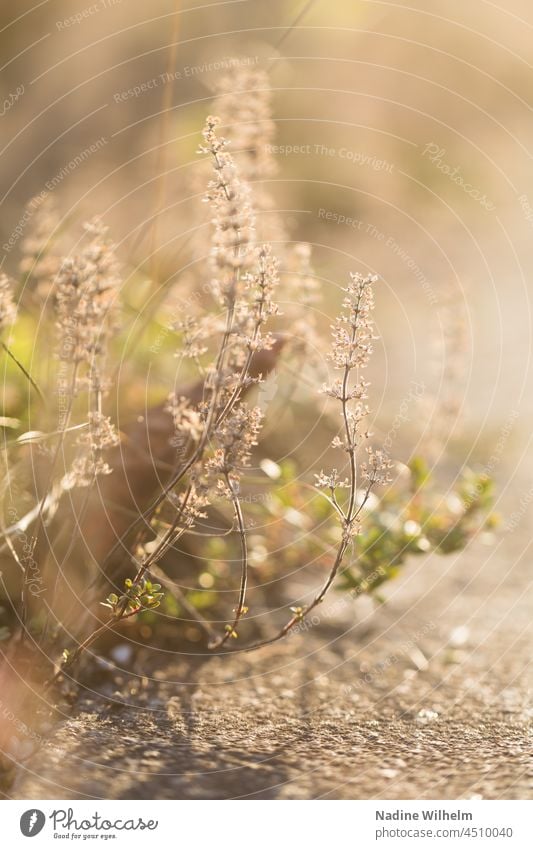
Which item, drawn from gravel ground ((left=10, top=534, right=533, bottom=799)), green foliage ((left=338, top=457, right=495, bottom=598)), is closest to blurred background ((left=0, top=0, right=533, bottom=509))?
green foliage ((left=338, top=457, right=495, bottom=598))

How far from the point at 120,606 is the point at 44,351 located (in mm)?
362

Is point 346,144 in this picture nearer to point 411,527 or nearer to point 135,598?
point 411,527

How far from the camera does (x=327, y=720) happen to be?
0.80m

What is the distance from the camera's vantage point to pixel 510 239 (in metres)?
2.10

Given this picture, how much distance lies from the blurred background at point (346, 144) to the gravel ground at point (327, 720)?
37cm

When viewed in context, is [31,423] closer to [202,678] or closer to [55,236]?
[55,236]

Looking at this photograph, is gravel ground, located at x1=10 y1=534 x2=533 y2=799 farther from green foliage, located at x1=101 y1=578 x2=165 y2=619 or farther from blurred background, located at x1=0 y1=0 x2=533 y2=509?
blurred background, located at x1=0 y1=0 x2=533 y2=509

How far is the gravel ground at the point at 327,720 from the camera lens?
688mm

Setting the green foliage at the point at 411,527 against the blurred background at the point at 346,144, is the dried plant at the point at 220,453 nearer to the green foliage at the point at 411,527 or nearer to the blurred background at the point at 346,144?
the green foliage at the point at 411,527

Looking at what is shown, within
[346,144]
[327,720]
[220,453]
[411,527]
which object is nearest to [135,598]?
[220,453]

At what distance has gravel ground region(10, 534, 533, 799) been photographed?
688mm

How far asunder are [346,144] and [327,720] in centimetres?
143

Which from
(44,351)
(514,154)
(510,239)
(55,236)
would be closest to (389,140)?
(514,154)

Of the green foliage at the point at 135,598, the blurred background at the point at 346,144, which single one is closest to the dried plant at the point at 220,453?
the green foliage at the point at 135,598
